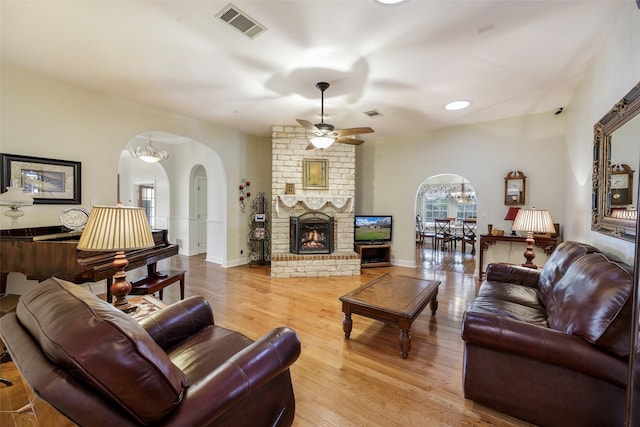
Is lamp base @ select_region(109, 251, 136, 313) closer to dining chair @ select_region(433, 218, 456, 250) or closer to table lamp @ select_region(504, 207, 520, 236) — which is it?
table lamp @ select_region(504, 207, 520, 236)

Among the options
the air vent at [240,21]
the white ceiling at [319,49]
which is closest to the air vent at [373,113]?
the white ceiling at [319,49]

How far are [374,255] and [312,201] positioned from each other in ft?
6.19

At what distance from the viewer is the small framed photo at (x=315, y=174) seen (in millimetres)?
5262

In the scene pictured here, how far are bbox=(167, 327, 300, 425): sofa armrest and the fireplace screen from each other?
3.84m

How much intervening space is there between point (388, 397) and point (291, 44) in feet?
9.95

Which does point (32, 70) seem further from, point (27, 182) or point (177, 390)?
point (177, 390)

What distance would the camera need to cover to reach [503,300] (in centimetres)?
236

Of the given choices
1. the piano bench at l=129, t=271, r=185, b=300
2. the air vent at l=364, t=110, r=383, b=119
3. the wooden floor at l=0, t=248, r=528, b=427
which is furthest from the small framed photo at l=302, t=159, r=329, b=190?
the piano bench at l=129, t=271, r=185, b=300

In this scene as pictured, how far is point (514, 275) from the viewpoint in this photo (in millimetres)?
2914

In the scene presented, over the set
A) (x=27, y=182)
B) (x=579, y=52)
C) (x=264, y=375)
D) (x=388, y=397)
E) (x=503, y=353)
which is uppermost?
(x=579, y=52)

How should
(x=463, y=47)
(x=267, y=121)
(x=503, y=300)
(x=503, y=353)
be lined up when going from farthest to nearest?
(x=267, y=121)
(x=463, y=47)
(x=503, y=300)
(x=503, y=353)

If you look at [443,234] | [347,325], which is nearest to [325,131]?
[347,325]

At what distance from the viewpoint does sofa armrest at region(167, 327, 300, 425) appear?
0.96 meters

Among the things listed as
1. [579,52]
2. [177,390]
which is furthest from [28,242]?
[579,52]
